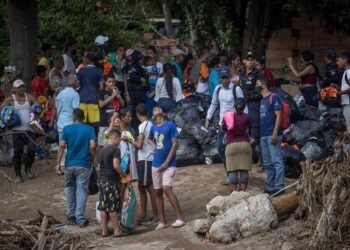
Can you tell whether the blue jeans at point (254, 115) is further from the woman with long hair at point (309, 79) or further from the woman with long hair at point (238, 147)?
the woman with long hair at point (309, 79)

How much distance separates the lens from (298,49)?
2080 cm

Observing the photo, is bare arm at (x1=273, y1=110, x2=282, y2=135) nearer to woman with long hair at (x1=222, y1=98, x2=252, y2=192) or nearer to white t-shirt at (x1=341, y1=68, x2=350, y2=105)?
woman with long hair at (x1=222, y1=98, x2=252, y2=192)

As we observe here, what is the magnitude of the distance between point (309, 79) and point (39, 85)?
17.1 ft

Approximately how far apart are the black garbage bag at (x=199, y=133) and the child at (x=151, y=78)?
1.41 metres

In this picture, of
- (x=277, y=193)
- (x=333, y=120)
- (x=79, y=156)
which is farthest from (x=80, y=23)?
(x=277, y=193)

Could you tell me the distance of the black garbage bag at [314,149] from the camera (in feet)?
49.1

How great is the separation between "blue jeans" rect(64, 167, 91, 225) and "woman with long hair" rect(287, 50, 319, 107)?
5408mm

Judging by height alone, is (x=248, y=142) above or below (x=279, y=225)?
above

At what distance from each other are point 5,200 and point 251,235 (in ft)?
17.7

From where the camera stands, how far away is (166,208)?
45.1ft

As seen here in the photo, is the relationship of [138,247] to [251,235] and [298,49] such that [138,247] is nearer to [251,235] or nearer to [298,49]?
[251,235]

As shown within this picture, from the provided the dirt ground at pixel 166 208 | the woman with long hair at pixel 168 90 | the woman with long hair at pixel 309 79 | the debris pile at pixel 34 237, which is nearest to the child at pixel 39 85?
the dirt ground at pixel 166 208

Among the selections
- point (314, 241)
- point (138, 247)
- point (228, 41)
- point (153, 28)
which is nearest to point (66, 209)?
point (138, 247)

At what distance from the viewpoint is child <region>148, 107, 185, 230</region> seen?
482 inches
